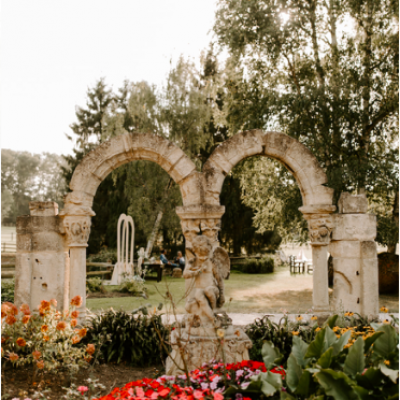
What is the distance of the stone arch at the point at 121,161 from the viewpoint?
553 cm

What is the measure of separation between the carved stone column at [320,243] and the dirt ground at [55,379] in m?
2.69

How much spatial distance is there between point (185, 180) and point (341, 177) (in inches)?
212

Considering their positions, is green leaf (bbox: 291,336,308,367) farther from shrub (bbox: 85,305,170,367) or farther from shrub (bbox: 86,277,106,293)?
shrub (bbox: 86,277,106,293)

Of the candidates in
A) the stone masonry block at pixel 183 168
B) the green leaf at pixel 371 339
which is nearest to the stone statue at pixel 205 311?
the stone masonry block at pixel 183 168

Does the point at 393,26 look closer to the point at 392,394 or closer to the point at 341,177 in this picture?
the point at 341,177

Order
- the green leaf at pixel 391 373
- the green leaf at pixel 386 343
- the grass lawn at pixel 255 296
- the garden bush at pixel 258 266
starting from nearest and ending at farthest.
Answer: the green leaf at pixel 391 373 → the green leaf at pixel 386 343 → the grass lawn at pixel 255 296 → the garden bush at pixel 258 266

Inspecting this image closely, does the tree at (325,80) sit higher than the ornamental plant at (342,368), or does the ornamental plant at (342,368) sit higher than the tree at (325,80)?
the tree at (325,80)

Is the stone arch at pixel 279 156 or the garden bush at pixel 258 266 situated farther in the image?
the garden bush at pixel 258 266

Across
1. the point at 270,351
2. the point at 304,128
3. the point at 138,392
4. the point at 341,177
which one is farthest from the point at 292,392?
the point at 304,128

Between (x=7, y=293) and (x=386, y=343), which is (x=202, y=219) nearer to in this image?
(x=386, y=343)

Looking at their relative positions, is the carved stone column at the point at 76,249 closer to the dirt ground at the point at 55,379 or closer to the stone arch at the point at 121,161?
the stone arch at the point at 121,161

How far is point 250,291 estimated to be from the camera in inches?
530

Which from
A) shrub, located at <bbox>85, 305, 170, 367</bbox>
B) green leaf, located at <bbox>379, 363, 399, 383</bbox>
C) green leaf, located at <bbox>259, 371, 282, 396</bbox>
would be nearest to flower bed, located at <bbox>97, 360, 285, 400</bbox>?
green leaf, located at <bbox>259, 371, 282, 396</bbox>

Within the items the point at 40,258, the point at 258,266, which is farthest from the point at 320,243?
the point at 258,266
